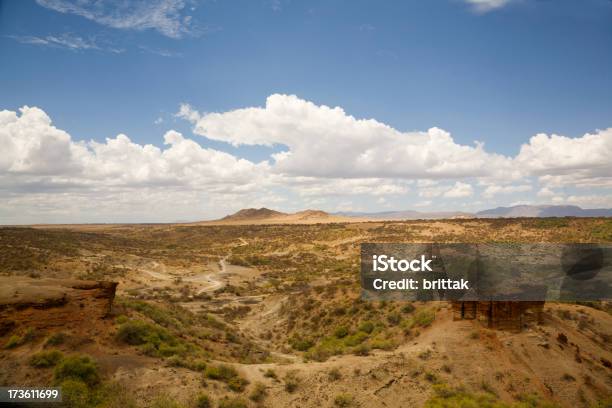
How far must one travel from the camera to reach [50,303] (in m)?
15.1

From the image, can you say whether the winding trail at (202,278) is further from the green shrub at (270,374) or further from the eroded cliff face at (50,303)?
the green shrub at (270,374)

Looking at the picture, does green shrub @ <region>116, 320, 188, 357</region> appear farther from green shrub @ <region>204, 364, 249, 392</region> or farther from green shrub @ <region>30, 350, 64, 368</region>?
green shrub @ <region>30, 350, 64, 368</region>

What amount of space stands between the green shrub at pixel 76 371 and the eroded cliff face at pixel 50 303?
2.57 m

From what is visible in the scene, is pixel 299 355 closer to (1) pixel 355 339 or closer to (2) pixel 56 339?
(1) pixel 355 339

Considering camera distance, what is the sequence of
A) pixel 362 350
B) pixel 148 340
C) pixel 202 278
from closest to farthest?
1. pixel 148 340
2. pixel 362 350
3. pixel 202 278

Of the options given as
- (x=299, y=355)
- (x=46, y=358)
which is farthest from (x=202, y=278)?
(x=46, y=358)

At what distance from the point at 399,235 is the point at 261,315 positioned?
164 ft

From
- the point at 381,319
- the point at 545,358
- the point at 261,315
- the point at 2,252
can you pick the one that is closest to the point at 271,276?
the point at 261,315

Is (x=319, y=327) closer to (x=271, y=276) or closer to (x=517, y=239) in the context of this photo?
(x=271, y=276)

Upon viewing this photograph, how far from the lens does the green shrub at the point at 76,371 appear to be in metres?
12.3

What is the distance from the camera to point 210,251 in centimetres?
7756

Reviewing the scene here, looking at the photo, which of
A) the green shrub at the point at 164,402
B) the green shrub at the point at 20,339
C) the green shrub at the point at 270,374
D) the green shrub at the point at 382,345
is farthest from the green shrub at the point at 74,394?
the green shrub at the point at 382,345

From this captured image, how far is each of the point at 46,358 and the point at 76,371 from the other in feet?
4.39

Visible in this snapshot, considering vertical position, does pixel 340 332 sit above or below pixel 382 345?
below
